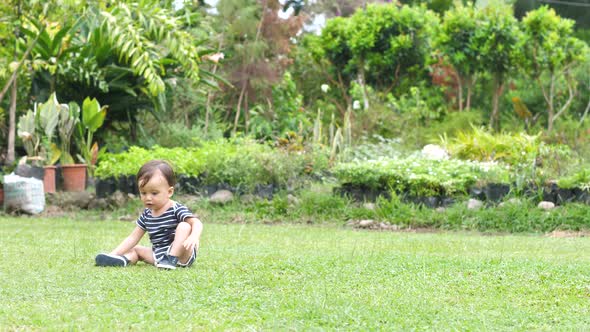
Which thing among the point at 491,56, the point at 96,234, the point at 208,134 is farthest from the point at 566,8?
the point at 96,234

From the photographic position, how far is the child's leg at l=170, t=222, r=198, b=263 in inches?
210

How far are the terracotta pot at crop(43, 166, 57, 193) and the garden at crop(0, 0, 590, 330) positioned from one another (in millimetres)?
35

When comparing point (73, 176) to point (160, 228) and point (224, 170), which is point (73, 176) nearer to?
point (224, 170)

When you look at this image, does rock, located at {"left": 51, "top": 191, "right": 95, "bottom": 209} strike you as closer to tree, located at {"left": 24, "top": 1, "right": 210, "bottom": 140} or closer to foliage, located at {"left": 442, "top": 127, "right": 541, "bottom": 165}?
tree, located at {"left": 24, "top": 1, "right": 210, "bottom": 140}

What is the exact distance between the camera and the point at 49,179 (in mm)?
11102

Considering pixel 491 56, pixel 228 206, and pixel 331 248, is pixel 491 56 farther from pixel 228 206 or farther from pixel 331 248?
pixel 331 248

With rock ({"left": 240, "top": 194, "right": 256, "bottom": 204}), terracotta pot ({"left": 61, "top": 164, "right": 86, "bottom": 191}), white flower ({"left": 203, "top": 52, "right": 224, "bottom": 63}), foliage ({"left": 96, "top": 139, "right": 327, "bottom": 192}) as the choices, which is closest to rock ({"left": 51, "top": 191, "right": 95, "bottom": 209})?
foliage ({"left": 96, "top": 139, "right": 327, "bottom": 192})

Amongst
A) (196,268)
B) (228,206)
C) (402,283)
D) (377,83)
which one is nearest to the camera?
(402,283)

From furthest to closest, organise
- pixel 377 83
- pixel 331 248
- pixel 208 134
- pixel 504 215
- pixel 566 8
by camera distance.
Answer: pixel 566 8 < pixel 377 83 < pixel 208 134 < pixel 504 215 < pixel 331 248

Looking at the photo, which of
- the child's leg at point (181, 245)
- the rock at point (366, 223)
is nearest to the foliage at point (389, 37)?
the rock at point (366, 223)

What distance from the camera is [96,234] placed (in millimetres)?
7941

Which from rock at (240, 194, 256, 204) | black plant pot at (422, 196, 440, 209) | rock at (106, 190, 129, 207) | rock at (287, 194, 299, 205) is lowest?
rock at (106, 190, 129, 207)

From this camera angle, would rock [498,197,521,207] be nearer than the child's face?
No

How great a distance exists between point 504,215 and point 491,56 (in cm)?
798
